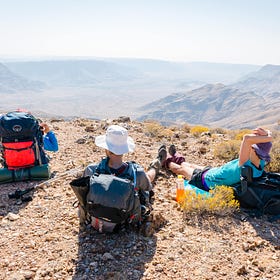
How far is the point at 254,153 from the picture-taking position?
4.98m

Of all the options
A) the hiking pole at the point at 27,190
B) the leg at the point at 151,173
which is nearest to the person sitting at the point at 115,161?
the leg at the point at 151,173

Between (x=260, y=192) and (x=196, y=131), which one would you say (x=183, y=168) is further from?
(x=196, y=131)

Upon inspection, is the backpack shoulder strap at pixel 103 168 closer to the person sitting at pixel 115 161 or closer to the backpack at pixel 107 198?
the person sitting at pixel 115 161

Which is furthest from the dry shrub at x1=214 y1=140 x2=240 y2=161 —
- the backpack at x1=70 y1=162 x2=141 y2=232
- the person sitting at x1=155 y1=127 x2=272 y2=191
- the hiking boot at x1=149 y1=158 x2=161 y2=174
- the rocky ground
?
the backpack at x1=70 y1=162 x2=141 y2=232

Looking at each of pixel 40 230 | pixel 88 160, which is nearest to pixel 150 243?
pixel 40 230

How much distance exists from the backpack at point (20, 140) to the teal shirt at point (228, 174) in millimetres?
3170

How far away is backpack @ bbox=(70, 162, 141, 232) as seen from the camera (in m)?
3.61

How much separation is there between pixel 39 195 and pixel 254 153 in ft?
11.8

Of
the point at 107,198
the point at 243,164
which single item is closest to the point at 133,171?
the point at 107,198

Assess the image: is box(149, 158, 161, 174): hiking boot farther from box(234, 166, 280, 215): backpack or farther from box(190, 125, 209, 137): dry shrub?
box(190, 125, 209, 137): dry shrub

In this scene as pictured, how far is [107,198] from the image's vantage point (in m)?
3.60

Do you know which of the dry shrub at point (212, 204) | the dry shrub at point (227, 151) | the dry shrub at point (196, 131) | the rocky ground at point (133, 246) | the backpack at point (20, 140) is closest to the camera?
the rocky ground at point (133, 246)

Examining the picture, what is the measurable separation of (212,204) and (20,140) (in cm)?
349

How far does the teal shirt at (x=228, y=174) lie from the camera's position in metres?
5.02
